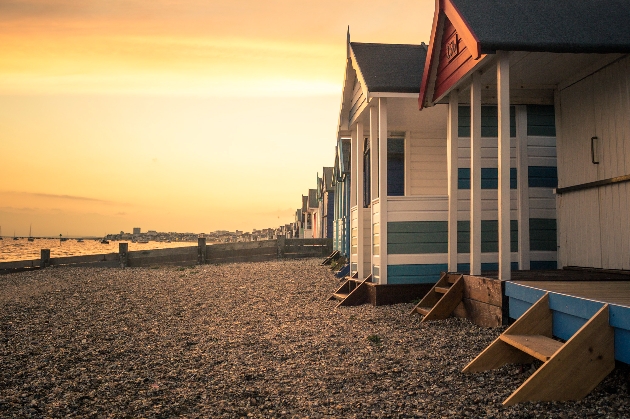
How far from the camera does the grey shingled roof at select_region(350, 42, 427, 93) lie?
10.8 m

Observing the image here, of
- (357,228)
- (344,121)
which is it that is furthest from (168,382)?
(344,121)

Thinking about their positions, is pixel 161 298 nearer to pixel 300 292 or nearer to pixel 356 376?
pixel 300 292

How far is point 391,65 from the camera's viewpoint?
11.6 meters

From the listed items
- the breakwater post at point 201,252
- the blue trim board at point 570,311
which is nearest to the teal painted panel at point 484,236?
the blue trim board at point 570,311

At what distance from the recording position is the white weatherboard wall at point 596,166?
26.9ft

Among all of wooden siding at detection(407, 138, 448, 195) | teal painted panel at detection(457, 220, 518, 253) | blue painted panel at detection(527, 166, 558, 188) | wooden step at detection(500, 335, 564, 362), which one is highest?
wooden siding at detection(407, 138, 448, 195)

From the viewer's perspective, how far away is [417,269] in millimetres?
10656

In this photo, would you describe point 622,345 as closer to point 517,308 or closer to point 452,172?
A: point 517,308

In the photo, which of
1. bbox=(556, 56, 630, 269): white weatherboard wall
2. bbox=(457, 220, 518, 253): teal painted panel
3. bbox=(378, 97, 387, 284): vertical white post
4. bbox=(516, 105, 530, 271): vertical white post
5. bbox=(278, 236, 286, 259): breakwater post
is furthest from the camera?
bbox=(278, 236, 286, 259): breakwater post

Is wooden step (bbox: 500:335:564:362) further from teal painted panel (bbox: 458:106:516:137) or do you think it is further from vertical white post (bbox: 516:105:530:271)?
teal painted panel (bbox: 458:106:516:137)

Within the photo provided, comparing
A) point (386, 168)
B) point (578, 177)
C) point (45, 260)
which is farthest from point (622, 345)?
point (45, 260)

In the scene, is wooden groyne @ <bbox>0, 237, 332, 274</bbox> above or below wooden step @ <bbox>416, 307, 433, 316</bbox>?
above

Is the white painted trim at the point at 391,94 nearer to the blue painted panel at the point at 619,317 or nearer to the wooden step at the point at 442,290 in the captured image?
the wooden step at the point at 442,290

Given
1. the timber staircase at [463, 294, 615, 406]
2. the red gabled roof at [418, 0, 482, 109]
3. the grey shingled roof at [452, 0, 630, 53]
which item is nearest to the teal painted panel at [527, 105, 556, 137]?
the red gabled roof at [418, 0, 482, 109]
